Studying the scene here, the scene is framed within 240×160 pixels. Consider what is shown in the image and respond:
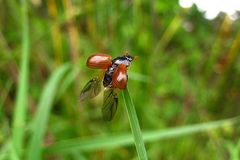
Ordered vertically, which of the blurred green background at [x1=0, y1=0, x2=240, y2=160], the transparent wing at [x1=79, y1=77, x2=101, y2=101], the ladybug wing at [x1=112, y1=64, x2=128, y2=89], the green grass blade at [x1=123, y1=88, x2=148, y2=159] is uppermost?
the blurred green background at [x1=0, y1=0, x2=240, y2=160]

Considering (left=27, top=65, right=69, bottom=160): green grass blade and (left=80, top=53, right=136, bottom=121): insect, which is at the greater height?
(left=27, top=65, right=69, bottom=160): green grass blade

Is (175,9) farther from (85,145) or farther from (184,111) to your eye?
(85,145)

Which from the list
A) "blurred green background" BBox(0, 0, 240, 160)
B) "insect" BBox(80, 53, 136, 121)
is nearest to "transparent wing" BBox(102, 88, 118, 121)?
"insect" BBox(80, 53, 136, 121)

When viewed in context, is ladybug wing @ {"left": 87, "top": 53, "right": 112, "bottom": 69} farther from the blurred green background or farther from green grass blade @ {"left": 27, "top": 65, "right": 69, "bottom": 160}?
the blurred green background

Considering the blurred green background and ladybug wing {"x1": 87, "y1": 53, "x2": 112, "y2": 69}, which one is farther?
the blurred green background

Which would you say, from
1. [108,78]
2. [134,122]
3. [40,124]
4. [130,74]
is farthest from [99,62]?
[130,74]

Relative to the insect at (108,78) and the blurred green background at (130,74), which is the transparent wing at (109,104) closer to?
the insect at (108,78)
